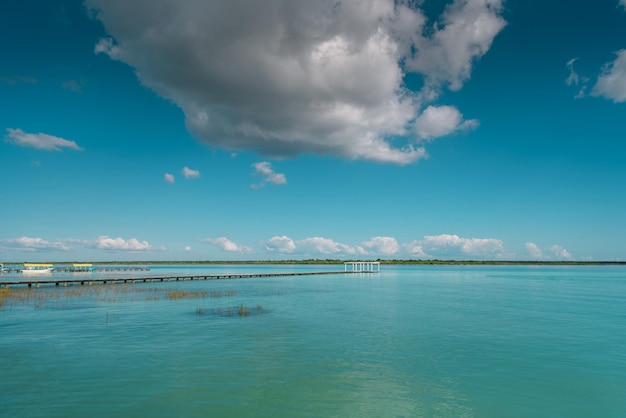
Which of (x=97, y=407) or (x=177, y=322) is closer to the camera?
(x=97, y=407)

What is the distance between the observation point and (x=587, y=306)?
42844 millimetres

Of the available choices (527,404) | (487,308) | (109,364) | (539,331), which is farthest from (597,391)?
(487,308)

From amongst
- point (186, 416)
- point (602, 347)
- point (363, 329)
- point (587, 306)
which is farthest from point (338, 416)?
point (587, 306)

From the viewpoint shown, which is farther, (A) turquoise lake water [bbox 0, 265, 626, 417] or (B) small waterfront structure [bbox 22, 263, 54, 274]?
(B) small waterfront structure [bbox 22, 263, 54, 274]

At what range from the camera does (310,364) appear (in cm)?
1966

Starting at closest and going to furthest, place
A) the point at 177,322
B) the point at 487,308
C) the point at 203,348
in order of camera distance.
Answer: the point at 203,348, the point at 177,322, the point at 487,308

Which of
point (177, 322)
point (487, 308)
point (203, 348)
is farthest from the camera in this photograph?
point (487, 308)

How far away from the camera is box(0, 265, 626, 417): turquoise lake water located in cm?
1460

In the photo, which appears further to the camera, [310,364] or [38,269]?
[38,269]

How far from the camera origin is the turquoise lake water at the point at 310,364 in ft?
47.9

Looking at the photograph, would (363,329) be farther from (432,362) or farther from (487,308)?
(487,308)

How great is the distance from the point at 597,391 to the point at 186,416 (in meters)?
16.0

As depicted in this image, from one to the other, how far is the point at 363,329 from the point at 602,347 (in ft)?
47.5

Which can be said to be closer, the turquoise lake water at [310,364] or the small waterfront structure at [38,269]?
the turquoise lake water at [310,364]
